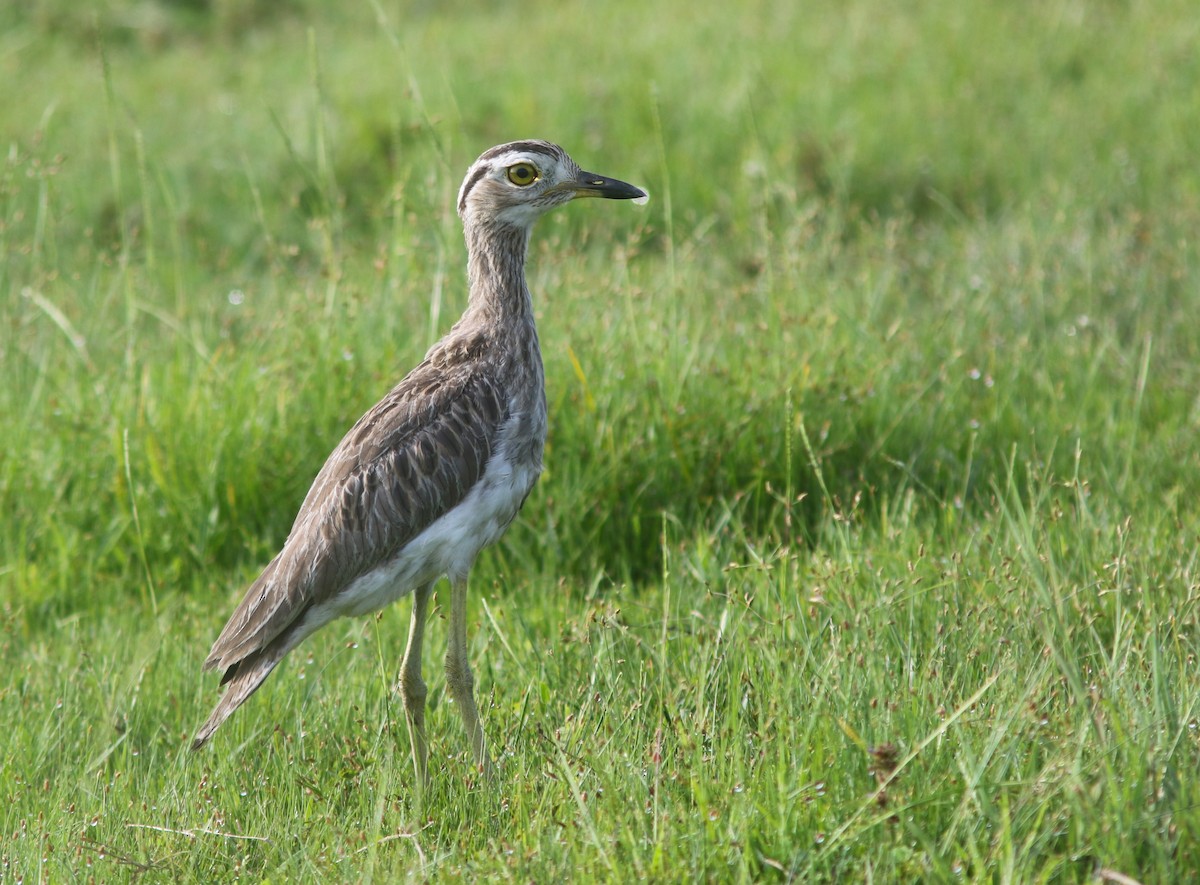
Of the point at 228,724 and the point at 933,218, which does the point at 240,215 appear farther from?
the point at 228,724

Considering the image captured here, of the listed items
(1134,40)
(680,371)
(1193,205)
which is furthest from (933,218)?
(680,371)

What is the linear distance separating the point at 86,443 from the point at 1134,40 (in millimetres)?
8943

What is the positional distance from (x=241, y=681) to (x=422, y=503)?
0.82 meters

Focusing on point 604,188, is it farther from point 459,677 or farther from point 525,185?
point 459,677

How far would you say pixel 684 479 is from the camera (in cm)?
577

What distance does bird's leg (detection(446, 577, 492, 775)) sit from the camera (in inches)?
169

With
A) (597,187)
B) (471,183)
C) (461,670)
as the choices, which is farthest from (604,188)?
(461,670)

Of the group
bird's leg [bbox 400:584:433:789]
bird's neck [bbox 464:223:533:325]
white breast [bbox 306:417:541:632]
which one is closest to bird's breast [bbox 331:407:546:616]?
white breast [bbox 306:417:541:632]

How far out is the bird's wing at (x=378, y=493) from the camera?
4.31 meters

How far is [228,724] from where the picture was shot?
15.0 ft

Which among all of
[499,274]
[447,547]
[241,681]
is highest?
[499,274]

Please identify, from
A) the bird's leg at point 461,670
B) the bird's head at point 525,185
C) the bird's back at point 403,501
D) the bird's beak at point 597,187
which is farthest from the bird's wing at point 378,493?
the bird's beak at point 597,187

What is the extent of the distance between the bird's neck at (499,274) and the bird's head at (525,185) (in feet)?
0.15

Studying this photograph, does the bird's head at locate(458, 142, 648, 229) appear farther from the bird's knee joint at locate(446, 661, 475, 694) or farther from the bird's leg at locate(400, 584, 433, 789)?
the bird's knee joint at locate(446, 661, 475, 694)
